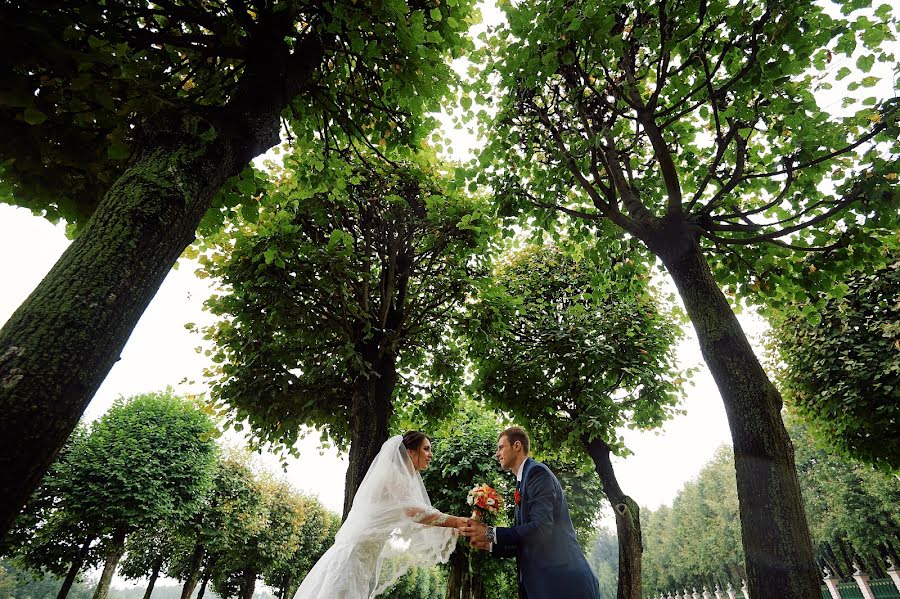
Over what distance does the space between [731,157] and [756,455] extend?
5.09 m

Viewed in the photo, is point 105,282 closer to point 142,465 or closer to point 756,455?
point 756,455

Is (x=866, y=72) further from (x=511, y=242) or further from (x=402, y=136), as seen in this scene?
(x=511, y=242)

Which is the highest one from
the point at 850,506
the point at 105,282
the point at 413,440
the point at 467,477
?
the point at 850,506

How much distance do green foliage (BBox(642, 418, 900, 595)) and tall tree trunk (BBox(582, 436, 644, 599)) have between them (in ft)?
22.0

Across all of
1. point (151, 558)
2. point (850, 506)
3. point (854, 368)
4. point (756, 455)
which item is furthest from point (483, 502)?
point (850, 506)

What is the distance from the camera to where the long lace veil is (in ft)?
16.1

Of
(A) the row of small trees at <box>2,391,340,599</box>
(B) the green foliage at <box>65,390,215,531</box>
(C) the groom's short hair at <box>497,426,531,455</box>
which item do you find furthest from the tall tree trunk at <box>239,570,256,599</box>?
(C) the groom's short hair at <box>497,426,531,455</box>

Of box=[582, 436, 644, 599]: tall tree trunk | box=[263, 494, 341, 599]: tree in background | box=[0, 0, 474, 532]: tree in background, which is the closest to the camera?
box=[0, 0, 474, 532]: tree in background

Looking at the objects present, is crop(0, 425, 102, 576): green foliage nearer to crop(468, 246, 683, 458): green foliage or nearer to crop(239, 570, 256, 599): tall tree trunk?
crop(239, 570, 256, 599): tall tree trunk

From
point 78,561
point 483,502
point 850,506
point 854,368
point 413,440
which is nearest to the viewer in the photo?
point 483,502

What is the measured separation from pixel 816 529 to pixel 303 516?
129 feet

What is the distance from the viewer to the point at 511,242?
39.6ft

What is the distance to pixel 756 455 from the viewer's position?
13.0ft

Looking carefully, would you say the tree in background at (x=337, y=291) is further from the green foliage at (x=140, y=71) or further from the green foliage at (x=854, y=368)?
the green foliage at (x=854, y=368)
